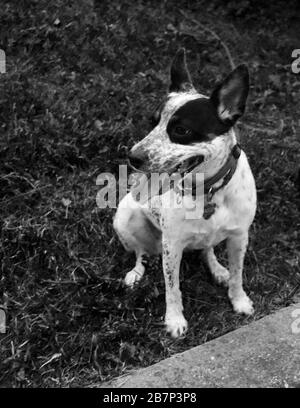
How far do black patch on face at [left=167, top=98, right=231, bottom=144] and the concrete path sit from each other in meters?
1.10

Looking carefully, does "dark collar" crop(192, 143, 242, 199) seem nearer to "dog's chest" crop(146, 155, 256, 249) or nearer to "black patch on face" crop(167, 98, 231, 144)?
"dog's chest" crop(146, 155, 256, 249)

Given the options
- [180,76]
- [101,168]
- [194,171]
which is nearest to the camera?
[194,171]

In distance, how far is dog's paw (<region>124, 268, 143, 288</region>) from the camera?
12.8 ft

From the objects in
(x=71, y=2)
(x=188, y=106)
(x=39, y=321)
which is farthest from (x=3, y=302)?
(x=71, y=2)

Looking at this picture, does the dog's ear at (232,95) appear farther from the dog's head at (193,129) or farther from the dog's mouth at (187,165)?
the dog's mouth at (187,165)

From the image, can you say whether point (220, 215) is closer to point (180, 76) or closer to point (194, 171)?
point (194, 171)

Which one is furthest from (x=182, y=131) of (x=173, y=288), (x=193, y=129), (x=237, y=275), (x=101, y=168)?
(x=101, y=168)

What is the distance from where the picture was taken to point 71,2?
19.7 feet

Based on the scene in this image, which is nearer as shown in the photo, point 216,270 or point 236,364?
point 236,364

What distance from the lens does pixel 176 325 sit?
147 inches

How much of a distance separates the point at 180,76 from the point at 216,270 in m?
1.34

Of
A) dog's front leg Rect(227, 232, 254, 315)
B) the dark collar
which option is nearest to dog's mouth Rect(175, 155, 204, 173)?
the dark collar
